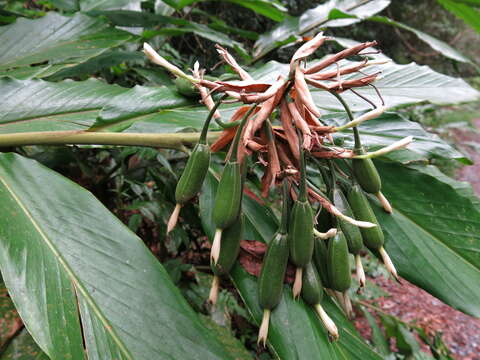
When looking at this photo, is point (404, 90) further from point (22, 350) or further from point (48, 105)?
point (22, 350)

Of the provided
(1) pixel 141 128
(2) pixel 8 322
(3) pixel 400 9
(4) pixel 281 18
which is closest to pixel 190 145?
(1) pixel 141 128

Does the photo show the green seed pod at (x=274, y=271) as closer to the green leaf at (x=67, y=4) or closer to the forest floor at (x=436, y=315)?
the green leaf at (x=67, y=4)

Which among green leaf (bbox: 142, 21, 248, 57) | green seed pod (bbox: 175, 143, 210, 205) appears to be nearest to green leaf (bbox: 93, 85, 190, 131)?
green seed pod (bbox: 175, 143, 210, 205)

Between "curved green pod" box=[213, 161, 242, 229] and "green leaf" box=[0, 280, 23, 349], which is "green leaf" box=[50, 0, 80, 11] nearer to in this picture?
"green leaf" box=[0, 280, 23, 349]

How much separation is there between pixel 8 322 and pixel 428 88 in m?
1.37

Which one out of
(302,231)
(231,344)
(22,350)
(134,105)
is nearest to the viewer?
(302,231)

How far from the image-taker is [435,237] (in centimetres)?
76

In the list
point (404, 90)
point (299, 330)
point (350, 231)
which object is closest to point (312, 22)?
point (404, 90)

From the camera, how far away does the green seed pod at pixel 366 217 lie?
62 cm

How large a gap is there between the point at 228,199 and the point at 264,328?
0.21 m

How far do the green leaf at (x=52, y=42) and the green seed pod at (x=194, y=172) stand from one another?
0.75 m

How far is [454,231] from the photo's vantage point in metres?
0.74

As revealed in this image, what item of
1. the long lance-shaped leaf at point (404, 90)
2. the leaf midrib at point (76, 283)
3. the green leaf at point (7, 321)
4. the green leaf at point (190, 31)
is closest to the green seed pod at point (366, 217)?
the long lance-shaped leaf at point (404, 90)

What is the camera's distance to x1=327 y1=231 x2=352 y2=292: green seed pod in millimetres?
573
